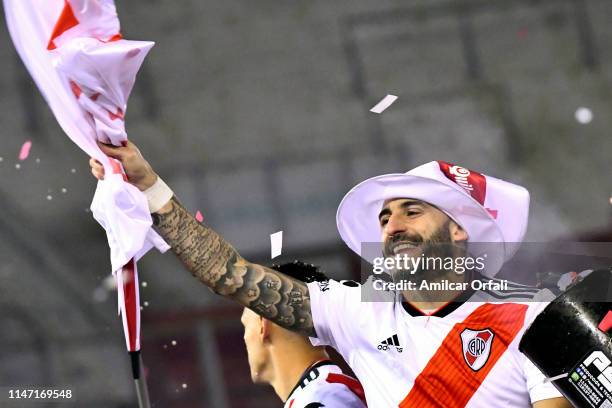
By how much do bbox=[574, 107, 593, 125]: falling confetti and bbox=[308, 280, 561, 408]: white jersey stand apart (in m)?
2.20

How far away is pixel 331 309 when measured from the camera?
237 centimetres

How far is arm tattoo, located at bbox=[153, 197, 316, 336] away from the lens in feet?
7.30

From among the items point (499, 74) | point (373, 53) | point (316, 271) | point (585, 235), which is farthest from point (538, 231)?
point (316, 271)

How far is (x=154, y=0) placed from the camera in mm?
4559

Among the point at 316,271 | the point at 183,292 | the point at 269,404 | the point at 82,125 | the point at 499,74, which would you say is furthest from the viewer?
the point at 499,74

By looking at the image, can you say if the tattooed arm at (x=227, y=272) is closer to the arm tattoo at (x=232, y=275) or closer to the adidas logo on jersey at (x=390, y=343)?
the arm tattoo at (x=232, y=275)

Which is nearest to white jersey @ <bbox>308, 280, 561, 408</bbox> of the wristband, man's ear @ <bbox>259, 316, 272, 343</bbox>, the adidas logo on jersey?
the adidas logo on jersey

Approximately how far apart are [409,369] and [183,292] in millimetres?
1864

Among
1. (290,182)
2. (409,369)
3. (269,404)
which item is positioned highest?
(409,369)

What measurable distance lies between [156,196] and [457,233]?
650mm

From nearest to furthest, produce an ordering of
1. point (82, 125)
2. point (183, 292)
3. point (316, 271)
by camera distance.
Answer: point (82, 125)
point (316, 271)
point (183, 292)

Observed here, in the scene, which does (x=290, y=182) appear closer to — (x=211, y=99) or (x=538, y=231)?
(x=211, y=99)

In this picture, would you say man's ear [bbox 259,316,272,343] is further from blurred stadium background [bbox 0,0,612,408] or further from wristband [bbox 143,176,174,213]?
blurred stadium background [bbox 0,0,612,408]

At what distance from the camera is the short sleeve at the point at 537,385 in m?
2.08
